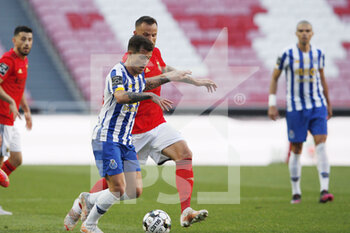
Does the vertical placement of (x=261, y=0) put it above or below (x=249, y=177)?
above

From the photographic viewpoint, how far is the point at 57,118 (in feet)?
50.9

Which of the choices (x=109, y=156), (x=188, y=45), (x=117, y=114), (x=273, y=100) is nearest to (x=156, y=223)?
(x=109, y=156)

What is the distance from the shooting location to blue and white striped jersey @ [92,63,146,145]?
209 inches

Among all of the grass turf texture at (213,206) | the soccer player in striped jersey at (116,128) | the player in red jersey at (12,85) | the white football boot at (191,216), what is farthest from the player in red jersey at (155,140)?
the player in red jersey at (12,85)

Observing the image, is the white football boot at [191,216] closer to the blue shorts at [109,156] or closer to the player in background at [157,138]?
the player in background at [157,138]

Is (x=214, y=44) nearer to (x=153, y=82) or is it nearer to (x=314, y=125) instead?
(x=314, y=125)

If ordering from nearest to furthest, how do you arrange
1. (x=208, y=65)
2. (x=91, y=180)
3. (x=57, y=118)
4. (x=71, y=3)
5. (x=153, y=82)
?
(x=153, y=82)
(x=91, y=180)
(x=57, y=118)
(x=208, y=65)
(x=71, y=3)

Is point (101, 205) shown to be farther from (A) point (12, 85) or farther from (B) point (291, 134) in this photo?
(B) point (291, 134)

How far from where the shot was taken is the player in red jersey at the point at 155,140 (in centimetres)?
594

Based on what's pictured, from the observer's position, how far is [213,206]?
8.02 m

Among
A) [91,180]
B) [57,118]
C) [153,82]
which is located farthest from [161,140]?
[57,118]

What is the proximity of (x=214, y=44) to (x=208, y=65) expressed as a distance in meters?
1.36

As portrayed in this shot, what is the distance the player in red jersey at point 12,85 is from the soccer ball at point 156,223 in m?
2.64

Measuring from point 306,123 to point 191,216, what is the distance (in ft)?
11.2
